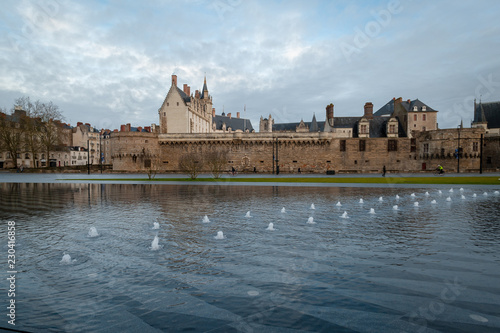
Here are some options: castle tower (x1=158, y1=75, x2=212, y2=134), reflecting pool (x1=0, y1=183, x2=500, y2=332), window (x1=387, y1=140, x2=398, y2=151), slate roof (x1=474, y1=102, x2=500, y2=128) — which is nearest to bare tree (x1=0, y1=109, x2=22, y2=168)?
castle tower (x1=158, y1=75, x2=212, y2=134)

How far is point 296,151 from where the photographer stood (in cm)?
5278

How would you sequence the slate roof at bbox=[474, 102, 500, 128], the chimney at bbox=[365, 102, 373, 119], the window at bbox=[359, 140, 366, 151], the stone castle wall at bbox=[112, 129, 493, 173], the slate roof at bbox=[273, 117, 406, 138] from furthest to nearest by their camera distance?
the chimney at bbox=[365, 102, 373, 119] < the slate roof at bbox=[474, 102, 500, 128] < the slate roof at bbox=[273, 117, 406, 138] < the window at bbox=[359, 140, 366, 151] < the stone castle wall at bbox=[112, 129, 493, 173]

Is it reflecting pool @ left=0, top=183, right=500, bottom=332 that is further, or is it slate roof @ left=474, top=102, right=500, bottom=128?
slate roof @ left=474, top=102, right=500, bottom=128

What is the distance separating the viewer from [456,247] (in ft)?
22.5

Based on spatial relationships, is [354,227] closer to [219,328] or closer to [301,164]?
[219,328]

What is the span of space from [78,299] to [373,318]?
4.06 m

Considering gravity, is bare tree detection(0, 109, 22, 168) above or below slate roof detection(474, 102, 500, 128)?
below

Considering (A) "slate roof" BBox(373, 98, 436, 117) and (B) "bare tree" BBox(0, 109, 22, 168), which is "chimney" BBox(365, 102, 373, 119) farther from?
(B) "bare tree" BBox(0, 109, 22, 168)

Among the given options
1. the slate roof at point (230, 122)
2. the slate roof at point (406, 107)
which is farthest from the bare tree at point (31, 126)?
the slate roof at point (406, 107)

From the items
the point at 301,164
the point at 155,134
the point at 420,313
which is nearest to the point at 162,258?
the point at 420,313

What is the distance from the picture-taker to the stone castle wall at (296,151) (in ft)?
165

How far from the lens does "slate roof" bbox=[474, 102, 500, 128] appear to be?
5998 cm

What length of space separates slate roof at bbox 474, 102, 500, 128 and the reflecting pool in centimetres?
6476

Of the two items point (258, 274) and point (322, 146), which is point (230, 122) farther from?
point (258, 274)
